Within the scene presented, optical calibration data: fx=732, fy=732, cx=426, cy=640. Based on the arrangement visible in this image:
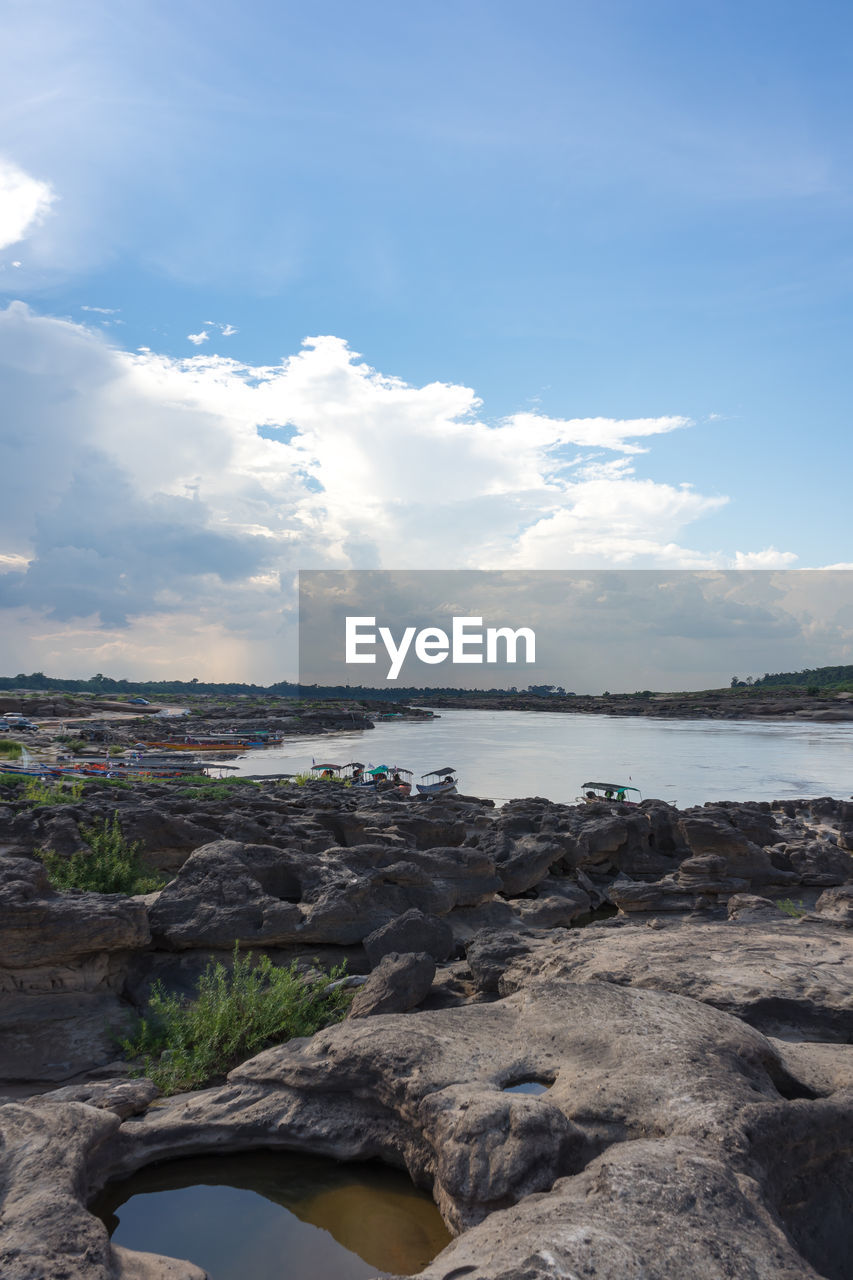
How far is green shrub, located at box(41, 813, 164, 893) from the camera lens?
41.8ft

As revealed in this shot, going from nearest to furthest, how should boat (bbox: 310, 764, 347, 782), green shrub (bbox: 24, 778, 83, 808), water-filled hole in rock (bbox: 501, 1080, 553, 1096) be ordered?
1. water-filled hole in rock (bbox: 501, 1080, 553, 1096)
2. green shrub (bbox: 24, 778, 83, 808)
3. boat (bbox: 310, 764, 347, 782)

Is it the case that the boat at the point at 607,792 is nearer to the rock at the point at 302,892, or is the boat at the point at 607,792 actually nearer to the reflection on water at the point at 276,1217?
the rock at the point at 302,892

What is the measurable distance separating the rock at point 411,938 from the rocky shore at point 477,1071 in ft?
0.11

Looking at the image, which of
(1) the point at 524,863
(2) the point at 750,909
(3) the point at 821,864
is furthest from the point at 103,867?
(3) the point at 821,864

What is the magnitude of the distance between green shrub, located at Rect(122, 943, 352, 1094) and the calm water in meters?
26.5

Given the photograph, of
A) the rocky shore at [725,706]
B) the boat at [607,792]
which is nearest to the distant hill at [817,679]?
the rocky shore at [725,706]

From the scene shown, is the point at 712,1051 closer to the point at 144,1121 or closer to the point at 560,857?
the point at 144,1121

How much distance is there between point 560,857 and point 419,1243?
13.4 meters

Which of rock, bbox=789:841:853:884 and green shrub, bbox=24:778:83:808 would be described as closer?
rock, bbox=789:841:853:884

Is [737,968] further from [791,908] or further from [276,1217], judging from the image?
[791,908]

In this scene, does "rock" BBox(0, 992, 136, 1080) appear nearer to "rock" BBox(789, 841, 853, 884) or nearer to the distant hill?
"rock" BBox(789, 841, 853, 884)

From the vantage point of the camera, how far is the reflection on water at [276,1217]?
4.71 m

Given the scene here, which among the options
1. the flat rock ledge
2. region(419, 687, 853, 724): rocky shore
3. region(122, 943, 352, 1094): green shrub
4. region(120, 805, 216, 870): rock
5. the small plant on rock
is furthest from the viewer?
region(419, 687, 853, 724): rocky shore

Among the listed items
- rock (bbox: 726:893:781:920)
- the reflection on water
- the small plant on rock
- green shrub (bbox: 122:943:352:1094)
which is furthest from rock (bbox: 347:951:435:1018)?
the small plant on rock
